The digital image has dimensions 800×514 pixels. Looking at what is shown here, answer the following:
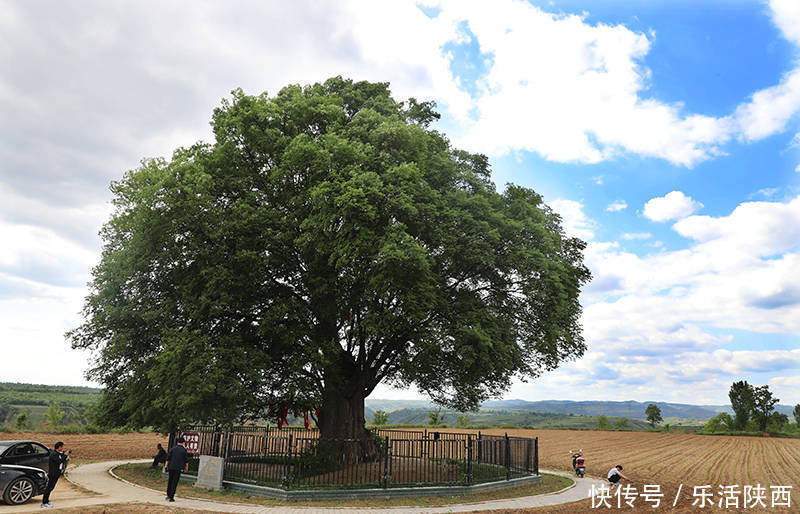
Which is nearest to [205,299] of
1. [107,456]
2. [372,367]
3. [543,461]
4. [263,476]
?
[263,476]

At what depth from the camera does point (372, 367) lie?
23578 mm

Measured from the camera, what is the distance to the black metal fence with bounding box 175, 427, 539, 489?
16422 millimetres

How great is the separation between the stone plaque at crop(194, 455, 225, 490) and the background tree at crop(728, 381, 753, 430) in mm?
86771

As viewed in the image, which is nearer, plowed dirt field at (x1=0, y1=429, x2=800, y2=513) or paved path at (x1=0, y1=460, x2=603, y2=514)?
paved path at (x1=0, y1=460, x2=603, y2=514)

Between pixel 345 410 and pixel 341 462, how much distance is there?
204 inches

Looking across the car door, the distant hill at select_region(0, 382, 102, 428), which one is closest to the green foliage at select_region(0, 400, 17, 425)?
the distant hill at select_region(0, 382, 102, 428)

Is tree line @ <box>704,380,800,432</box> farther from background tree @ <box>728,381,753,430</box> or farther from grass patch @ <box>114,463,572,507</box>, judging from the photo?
grass patch @ <box>114,463,572,507</box>

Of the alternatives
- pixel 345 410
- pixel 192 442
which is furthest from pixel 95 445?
pixel 345 410

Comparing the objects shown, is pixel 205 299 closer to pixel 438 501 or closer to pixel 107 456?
pixel 438 501

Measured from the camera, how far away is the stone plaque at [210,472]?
55.9ft

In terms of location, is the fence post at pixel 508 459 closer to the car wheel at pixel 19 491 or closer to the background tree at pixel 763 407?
the car wheel at pixel 19 491

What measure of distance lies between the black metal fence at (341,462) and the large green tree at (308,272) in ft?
4.95

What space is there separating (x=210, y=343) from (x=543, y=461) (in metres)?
25.4

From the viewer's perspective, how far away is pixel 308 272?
66.7 ft
